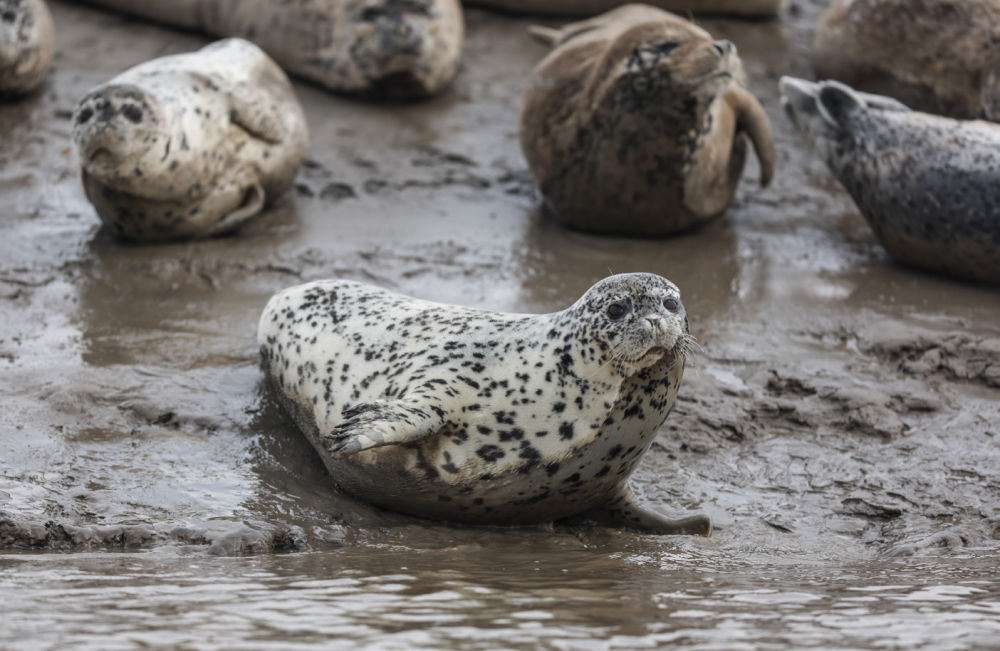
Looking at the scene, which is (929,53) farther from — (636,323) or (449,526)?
(449,526)

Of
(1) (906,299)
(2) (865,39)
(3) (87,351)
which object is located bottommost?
(3) (87,351)

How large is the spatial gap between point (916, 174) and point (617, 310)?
9.88ft

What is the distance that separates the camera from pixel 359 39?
24.7ft

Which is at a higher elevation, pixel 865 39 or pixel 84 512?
pixel 865 39

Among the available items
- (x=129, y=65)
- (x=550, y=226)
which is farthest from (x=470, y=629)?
(x=129, y=65)

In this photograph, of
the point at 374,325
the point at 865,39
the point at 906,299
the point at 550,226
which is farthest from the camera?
the point at 865,39

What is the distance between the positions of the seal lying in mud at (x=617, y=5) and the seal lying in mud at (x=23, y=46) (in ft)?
8.98

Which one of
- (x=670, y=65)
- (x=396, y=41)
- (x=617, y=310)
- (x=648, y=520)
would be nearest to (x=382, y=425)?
(x=617, y=310)

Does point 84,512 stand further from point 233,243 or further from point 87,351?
point 233,243

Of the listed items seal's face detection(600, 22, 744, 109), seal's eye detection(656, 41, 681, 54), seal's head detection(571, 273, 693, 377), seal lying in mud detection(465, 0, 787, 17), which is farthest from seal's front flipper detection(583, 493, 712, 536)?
seal lying in mud detection(465, 0, 787, 17)

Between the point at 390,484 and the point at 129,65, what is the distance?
4.90m

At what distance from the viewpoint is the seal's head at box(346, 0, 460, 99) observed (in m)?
7.46

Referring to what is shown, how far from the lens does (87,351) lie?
470 centimetres

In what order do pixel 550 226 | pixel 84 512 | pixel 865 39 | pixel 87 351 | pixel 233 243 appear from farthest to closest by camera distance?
pixel 865 39, pixel 550 226, pixel 233 243, pixel 87 351, pixel 84 512
